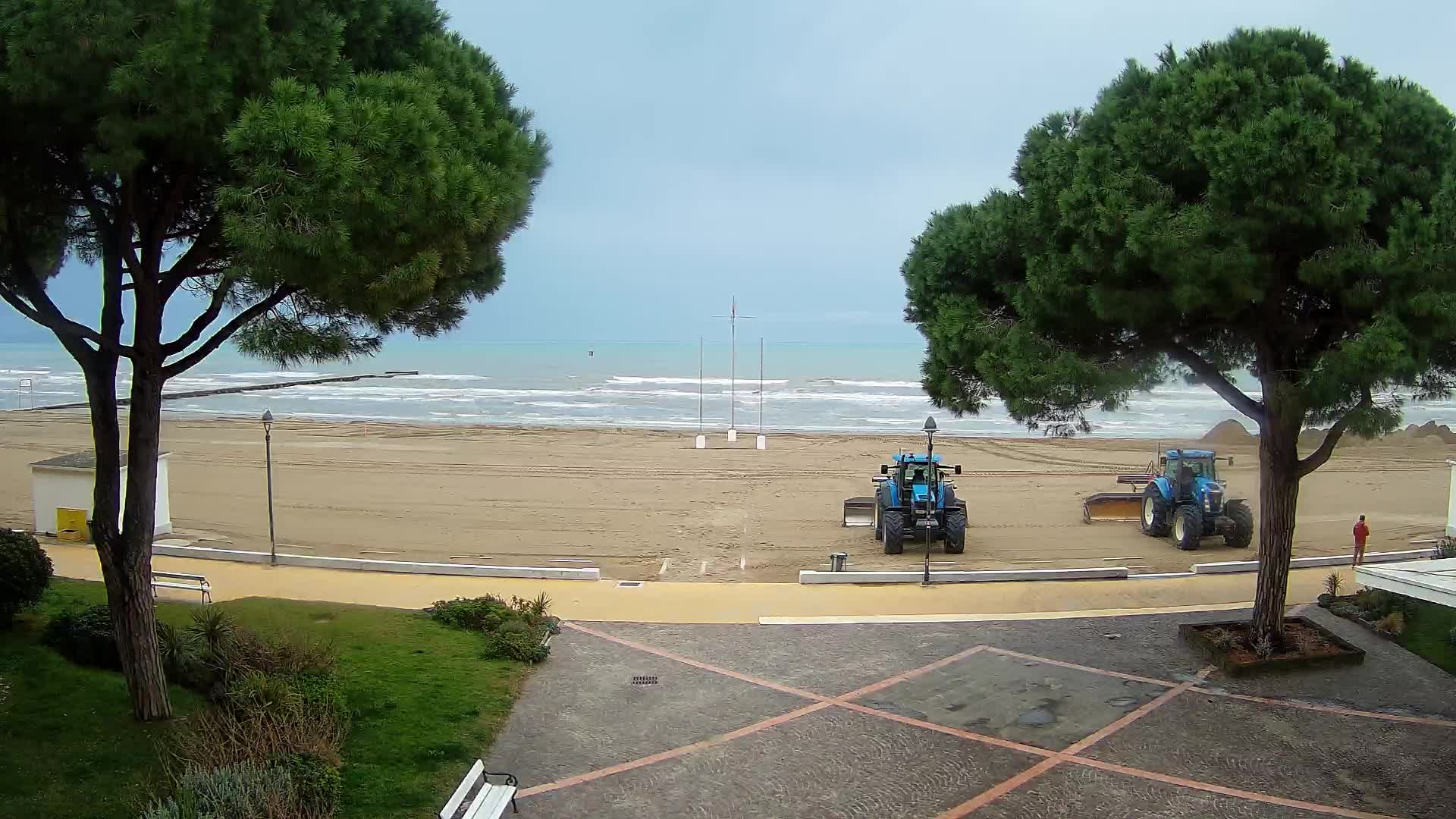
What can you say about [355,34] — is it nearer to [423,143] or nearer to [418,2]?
[418,2]

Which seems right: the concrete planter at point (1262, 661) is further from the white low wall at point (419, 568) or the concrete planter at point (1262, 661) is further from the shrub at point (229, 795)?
the shrub at point (229, 795)

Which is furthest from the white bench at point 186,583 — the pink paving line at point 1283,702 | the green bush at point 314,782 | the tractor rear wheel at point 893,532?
the tractor rear wheel at point 893,532

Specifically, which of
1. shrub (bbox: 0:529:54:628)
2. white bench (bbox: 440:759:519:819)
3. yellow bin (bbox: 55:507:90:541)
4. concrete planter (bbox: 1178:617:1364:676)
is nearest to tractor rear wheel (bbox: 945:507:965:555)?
concrete planter (bbox: 1178:617:1364:676)

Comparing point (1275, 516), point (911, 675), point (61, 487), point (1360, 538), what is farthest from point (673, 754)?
point (61, 487)

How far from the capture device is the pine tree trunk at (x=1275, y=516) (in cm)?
969

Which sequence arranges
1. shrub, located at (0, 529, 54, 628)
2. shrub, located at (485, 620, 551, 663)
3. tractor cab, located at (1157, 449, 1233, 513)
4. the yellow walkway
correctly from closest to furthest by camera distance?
1. shrub, located at (0, 529, 54, 628)
2. shrub, located at (485, 620, 551, 663)
3. the yellow walkway
4. tractor cab, located at (1157, 449, 1233, 513)

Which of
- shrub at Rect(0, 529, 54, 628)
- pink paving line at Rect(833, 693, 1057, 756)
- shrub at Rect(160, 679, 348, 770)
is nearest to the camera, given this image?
shrub at Rect(160, 679, 348, 770)

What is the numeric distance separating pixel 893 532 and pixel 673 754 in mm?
10373

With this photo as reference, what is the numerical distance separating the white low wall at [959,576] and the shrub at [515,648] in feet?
17.9

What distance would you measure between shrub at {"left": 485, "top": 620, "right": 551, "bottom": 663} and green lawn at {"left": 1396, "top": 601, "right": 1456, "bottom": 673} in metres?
9.55

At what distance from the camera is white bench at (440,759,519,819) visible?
236 inches

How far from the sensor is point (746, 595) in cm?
1366

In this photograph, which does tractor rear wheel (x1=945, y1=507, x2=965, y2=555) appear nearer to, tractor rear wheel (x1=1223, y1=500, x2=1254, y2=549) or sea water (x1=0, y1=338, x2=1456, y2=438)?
tractor rear wheel (x1=1223, y1=500, x2=1254, y2=549)

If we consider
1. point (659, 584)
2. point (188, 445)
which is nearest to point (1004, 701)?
point (659, 584)
